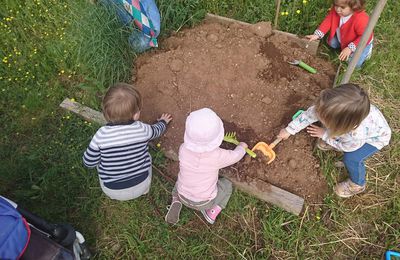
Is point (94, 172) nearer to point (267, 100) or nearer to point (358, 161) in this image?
point (267, 100)

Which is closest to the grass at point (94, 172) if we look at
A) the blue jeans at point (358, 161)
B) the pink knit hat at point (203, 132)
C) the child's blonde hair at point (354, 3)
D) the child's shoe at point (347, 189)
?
the child's shoe at point (347, 189)

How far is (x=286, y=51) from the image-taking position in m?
3.28

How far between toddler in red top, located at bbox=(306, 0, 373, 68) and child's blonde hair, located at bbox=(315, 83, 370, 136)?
1.10 m

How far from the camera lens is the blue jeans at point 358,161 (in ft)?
8.36

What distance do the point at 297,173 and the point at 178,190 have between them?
920 mm

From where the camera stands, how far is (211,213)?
273 cm

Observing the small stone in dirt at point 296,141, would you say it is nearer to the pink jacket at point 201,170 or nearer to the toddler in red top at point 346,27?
the pink jacket at point 201,170

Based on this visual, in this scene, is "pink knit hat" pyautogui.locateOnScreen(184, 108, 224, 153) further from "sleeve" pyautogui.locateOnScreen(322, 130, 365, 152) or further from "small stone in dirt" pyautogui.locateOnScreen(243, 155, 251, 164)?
"sleeve" pyautogui.locateOnScreen(322, 130, 365, 152)

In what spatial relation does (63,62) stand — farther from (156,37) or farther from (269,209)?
(269,209)

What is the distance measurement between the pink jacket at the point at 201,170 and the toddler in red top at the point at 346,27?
1.45 meters

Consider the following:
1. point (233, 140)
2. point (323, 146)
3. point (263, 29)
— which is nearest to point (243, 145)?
point (233, 140)

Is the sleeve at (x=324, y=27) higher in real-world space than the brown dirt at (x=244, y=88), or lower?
higher

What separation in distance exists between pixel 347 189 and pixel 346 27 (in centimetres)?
145

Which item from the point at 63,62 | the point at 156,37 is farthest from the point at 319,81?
the point at 63,62
